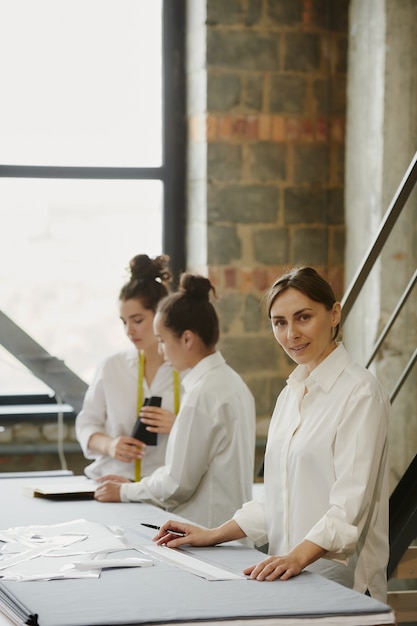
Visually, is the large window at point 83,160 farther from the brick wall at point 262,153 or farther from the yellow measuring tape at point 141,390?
the yellow measuring tape at point 141,390

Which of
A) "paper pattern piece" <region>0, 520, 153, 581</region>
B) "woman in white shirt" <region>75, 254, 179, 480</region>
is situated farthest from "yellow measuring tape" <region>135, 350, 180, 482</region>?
"paper pattern piece" <region>0, 520, 153, 581</region>

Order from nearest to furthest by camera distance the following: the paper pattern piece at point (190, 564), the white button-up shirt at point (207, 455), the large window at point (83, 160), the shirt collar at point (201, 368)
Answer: the paper pattern piece at point (190, 564) < the white button-up shirt at point (207, 455) < the shirt collar at point (201, 368) < the large window at point (83, 160)

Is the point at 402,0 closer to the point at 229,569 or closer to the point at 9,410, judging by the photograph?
the point at 9,410

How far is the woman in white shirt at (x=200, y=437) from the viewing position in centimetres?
333

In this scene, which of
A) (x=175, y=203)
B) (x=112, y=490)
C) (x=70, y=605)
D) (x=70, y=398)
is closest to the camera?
(x=70, y=605)

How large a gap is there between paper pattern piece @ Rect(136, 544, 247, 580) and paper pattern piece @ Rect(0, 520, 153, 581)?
6cm

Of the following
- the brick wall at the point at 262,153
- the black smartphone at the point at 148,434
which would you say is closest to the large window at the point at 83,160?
the brick wall at the point at 262,153

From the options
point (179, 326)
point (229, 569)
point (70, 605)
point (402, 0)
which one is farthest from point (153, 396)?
point (402, 0)

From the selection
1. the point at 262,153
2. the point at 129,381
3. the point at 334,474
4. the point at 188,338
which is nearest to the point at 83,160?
the point at 262,153

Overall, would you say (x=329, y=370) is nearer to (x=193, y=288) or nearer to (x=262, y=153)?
(x=193, y=288)

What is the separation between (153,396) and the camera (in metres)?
3.87

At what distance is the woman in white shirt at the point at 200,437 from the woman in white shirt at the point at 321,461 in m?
0.46

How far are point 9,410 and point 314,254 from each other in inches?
63.7

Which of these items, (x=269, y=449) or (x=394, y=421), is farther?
(x=394, y=421)
